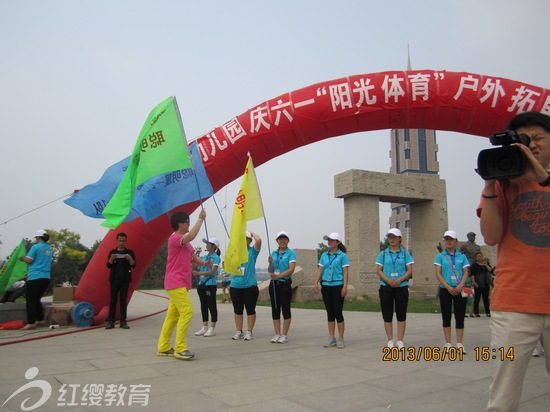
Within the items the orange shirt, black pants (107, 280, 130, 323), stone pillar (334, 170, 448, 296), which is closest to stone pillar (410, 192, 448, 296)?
stone pillar (334, 170, 448, 296)

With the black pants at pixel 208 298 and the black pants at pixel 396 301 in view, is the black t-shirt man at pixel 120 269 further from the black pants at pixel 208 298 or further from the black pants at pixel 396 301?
the black pants at pixel 396 301

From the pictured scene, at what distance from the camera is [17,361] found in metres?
4.80

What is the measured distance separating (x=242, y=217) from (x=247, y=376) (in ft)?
7.03

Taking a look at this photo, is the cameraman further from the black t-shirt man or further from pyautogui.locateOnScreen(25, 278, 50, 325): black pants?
pyautogui.locateOnScreen(25, 278, 50, 325): black pants

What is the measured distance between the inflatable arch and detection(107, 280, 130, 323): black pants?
0.27m

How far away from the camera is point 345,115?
6895mm

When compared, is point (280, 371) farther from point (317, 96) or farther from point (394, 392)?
point (317, 96)

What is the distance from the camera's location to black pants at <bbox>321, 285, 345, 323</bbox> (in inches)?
232

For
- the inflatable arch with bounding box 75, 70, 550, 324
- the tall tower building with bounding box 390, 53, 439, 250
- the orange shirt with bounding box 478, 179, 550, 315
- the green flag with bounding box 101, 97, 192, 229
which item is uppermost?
the tall tower building with bounding box 390, 53, 439, 250

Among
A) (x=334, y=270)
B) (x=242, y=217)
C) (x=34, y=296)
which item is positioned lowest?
(x=34, y=296)

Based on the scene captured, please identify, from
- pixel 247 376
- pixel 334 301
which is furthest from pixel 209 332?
pixel 247 376

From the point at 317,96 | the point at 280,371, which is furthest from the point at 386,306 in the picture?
the point at 317,96

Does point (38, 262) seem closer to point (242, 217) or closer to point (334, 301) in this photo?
point (242, 217)

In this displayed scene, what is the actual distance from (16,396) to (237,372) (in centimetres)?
194
